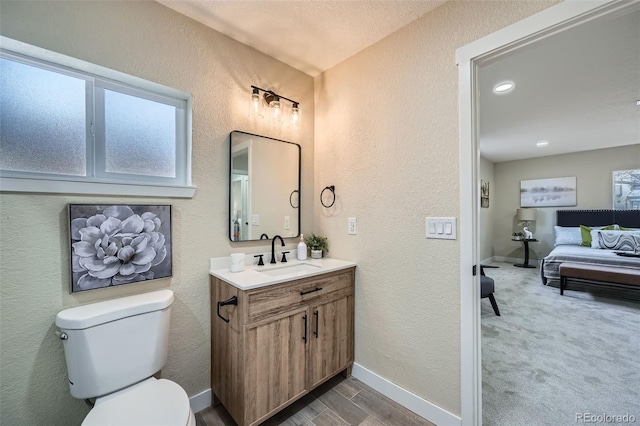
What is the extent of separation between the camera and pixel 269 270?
6.13 feet

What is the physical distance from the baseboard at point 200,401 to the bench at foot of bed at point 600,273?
16.1 ft

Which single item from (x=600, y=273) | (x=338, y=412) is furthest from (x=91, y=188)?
(x=600, y=273)

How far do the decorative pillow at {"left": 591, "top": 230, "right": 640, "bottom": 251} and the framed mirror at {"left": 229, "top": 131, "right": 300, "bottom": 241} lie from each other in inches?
226

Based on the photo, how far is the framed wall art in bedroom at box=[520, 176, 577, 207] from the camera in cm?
539

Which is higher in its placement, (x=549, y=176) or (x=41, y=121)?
(x=549, y=176)

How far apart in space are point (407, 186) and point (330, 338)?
1.19 metres

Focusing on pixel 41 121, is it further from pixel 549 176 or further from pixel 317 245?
pixel 549 176

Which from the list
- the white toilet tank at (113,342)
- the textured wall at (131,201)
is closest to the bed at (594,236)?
the textured wall at (131,201)

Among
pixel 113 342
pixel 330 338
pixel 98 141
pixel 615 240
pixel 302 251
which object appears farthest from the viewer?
pixel 615 240

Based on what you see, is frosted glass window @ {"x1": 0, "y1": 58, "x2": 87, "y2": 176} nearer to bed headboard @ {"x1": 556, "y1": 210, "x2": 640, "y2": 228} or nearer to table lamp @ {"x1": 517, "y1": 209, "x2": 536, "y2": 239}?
table lamp @ {"x1": 517, "y1": 209, "x2": 536, "y2": 239}

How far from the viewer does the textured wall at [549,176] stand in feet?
16.3

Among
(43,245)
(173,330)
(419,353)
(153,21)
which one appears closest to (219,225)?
(173,330)

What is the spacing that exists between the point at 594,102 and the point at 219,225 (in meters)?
4.28

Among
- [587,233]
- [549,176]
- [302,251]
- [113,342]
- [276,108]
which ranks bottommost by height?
[113,342]
